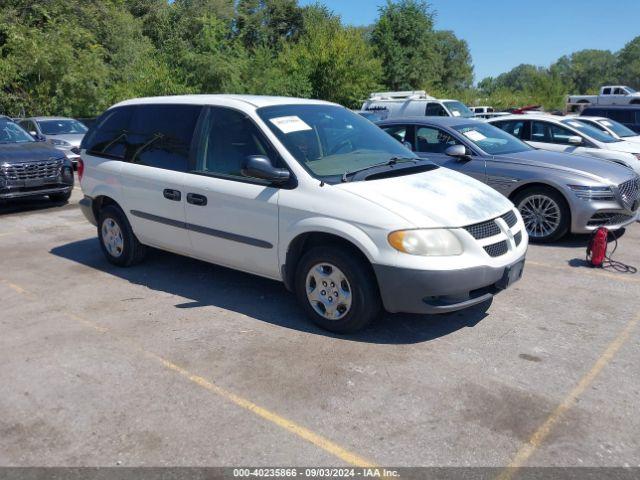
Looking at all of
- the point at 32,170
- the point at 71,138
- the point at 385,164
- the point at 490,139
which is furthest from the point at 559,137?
the point at 71,138

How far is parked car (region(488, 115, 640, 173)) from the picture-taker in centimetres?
988

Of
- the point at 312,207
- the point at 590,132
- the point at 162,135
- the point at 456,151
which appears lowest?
the point at 312,207

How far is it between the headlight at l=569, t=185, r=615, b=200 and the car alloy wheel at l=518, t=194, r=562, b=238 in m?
0.31

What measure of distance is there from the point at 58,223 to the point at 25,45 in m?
18.7

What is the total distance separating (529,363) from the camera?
13.2 feet

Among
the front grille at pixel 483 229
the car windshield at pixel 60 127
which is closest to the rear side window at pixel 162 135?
the front grille at pixel 483 229

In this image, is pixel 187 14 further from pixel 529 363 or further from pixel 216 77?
pixel 529 363

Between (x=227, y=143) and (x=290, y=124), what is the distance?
0.60 metres

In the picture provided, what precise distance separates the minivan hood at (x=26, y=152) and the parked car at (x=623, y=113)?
493 inches

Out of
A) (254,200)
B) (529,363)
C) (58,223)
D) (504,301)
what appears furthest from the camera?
(58,223)

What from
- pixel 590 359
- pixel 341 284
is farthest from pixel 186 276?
pixel 590 359

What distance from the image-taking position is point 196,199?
5.17 meters

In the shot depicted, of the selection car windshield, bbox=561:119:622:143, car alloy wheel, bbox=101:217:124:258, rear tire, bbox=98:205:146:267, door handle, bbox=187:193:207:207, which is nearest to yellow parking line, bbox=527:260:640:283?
door handle, bbox=187:193:207:207

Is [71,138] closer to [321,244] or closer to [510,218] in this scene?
[321,244]
